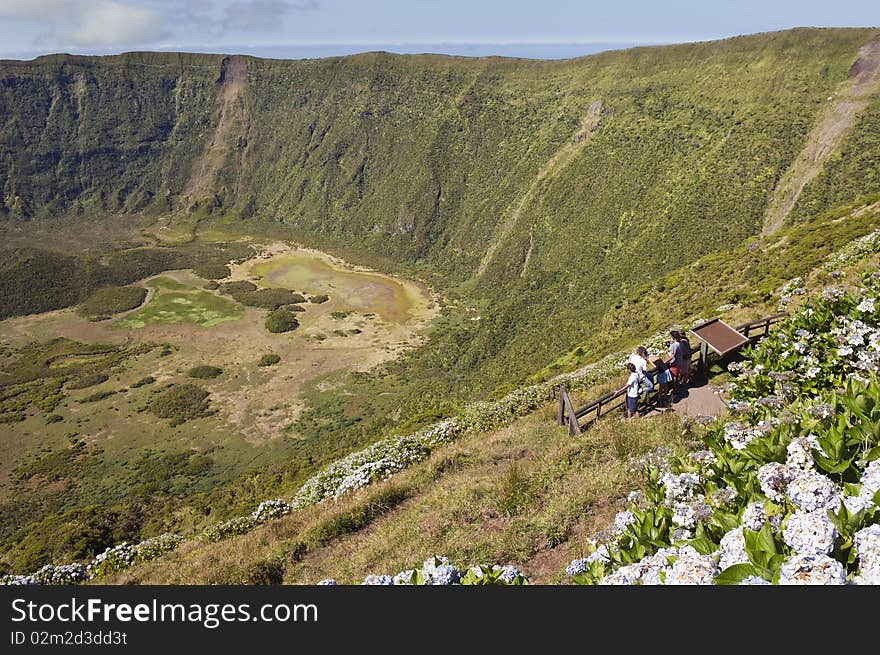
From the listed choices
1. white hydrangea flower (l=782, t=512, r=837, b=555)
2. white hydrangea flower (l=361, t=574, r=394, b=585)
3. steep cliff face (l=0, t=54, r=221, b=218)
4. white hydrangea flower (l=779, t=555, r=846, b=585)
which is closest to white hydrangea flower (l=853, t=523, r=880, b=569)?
white hydrangea flower (l=782, t=512, r=837, b=555)

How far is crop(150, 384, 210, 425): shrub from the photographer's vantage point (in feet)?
168

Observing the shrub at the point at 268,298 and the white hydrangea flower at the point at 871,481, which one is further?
the shrub at the point at 268,298

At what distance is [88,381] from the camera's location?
59.3m

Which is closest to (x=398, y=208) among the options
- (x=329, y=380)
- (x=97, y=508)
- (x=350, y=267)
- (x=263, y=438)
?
(x=350, y=267)

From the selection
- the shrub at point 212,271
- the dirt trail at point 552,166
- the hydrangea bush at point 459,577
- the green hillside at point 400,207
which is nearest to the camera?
the hydrangea bush at point 459,577

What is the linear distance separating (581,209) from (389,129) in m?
71.5

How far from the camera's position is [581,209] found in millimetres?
79562

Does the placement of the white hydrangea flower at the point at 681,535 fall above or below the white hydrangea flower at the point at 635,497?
above

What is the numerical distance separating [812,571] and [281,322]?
7395 centimetres

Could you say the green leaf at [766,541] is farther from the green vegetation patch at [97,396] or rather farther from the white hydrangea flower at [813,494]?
the green vegetation patch at [97,396]

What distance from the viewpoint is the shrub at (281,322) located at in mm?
71562

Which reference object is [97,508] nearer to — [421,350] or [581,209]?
[421,350]

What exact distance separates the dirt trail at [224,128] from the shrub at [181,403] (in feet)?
370

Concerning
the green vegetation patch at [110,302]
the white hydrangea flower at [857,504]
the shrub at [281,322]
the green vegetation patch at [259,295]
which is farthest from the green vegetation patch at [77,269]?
the white hydrangea flower at [857,504]
